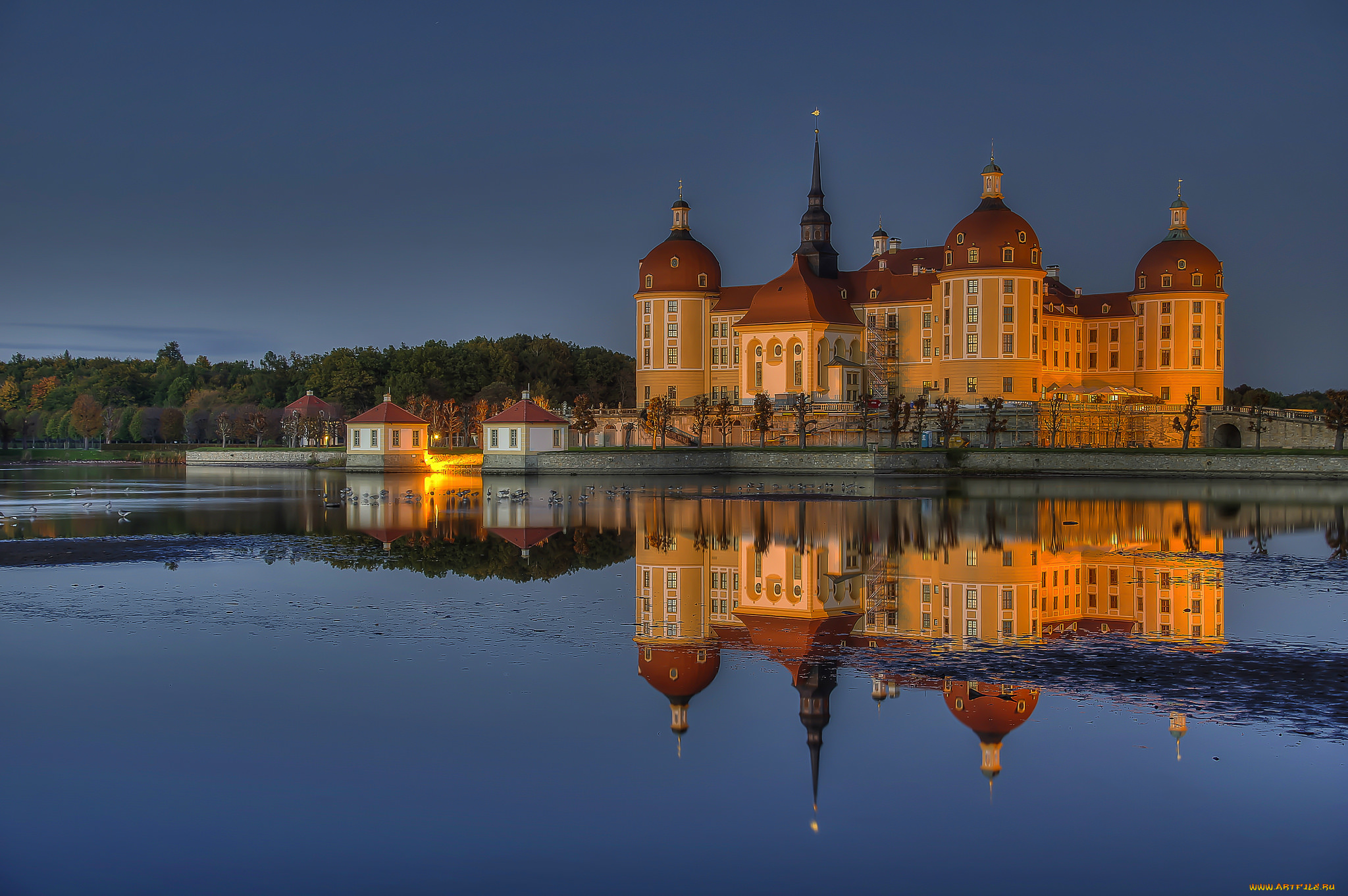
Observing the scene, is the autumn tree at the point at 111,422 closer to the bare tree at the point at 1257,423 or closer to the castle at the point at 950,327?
the castle at the point at 950,327

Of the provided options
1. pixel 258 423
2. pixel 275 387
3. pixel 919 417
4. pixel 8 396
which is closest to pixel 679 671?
pixel 919 417

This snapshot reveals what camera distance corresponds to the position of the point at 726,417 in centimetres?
6888

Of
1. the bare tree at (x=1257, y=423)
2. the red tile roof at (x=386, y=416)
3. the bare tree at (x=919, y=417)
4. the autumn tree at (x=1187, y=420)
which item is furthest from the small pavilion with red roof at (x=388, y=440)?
the bare tree at (x=1257, y=423)

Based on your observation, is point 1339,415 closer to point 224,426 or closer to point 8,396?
point 224,426

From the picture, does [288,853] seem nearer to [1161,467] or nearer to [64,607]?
[64,607]

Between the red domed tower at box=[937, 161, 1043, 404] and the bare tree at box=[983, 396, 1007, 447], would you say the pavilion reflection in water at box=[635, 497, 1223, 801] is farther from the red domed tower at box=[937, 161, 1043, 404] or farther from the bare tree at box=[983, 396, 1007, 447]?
the red domed tower at box=[937, 161, 1043, 404]

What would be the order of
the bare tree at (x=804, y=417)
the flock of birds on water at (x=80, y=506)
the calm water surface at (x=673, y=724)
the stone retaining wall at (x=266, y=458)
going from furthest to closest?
the stone retaining wall at (x=266, y=458) < the bare tree at (x=804, y=417) < the flock of birds on water at (x=80, y=506) < the calm water surface at (x=673, y=724)

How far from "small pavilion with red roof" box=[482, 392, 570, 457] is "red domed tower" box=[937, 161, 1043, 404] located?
23.6 m

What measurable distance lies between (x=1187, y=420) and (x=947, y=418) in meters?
15.0

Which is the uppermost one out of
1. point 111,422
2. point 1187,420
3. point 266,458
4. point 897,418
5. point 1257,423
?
point 111,422

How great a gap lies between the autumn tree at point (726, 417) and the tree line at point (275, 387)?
26391 mm

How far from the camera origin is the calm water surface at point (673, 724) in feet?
25.1

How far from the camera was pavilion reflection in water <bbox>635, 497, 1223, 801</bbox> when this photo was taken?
11.9 m

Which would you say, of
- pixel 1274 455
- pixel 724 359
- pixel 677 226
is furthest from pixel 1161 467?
pixel 677 226
